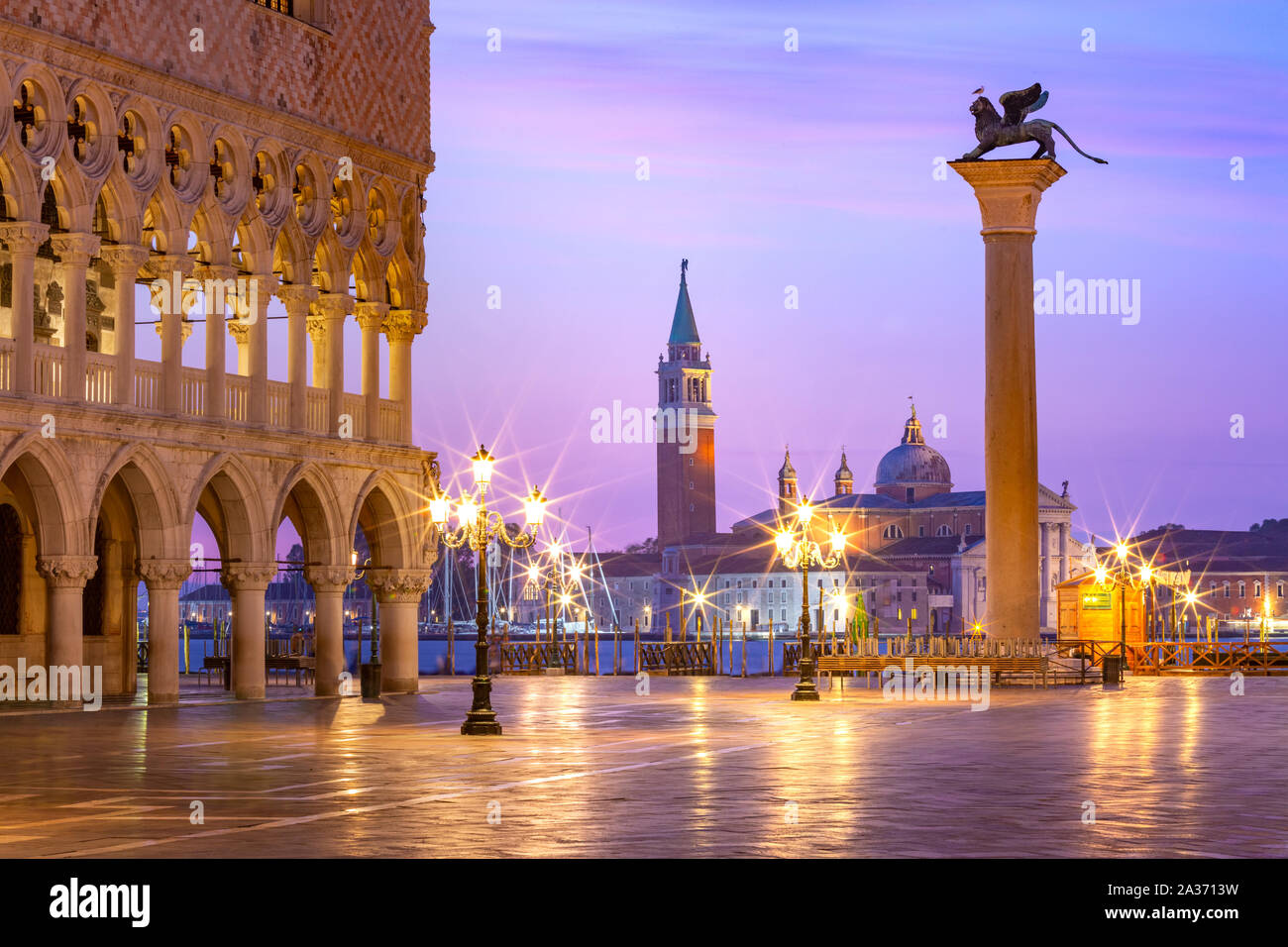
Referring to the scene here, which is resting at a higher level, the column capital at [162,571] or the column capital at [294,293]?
the column capital at [294,293]

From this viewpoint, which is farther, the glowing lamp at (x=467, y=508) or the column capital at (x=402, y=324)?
the column capital at (x=402, y=324)

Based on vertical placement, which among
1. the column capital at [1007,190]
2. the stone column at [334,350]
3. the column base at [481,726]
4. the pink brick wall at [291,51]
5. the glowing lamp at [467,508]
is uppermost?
the pink brick wall at [291,51]

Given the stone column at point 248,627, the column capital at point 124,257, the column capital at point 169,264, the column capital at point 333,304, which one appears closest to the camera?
the column capital at point 124,257

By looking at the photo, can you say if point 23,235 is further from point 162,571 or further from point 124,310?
point 162,571

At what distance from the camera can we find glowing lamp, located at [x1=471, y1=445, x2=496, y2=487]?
92.9ft

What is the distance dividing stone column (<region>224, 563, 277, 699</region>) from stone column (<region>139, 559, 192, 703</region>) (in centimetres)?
160

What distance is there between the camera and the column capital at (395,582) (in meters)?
40.6

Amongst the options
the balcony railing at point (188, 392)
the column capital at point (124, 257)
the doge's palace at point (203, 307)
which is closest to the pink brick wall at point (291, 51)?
the doge's palace at point (203, 307)

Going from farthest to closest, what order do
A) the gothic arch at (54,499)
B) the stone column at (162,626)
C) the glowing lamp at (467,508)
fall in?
the stone column at (162,626) < the gothic arch at (54,499) < the glowing lamp at (467,508)

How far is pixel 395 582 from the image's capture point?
133 ft

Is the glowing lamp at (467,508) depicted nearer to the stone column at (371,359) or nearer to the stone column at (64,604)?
the stone column at (64,604)

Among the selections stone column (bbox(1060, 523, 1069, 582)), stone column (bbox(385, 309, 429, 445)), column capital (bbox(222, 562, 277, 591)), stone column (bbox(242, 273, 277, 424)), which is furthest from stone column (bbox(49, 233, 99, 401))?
stone column (bbox(1060, 523, 1069, 582))

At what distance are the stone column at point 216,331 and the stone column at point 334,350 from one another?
318 cm
